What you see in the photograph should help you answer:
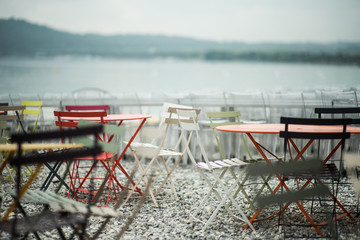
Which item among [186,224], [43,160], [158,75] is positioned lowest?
[158,75]

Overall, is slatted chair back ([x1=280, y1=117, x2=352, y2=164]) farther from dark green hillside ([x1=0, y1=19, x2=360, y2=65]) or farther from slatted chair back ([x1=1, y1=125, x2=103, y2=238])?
dark green hillside ([x1=0, y1=19, x2=360, y2=65])

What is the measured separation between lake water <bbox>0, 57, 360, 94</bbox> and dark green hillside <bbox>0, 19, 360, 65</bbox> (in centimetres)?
36

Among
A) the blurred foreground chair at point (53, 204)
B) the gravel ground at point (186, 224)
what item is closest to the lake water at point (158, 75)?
the gravel ground at point (186, 224)

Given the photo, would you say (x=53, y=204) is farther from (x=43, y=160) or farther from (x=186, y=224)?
(x=186, y=224)

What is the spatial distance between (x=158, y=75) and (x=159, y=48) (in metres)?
5.44

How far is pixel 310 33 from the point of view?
15.6 meters

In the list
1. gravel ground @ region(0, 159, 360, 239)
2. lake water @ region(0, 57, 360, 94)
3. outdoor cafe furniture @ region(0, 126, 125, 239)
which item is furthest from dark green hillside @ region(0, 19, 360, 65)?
outdoor cafe furniture @ region(0, 126, 125, 239)

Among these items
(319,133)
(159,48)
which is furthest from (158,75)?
(319,133)

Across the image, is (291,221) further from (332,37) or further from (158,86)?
(158,86)

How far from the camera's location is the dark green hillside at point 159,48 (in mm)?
14312

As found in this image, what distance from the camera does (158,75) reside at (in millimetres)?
24359

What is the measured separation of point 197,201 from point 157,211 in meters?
0.48

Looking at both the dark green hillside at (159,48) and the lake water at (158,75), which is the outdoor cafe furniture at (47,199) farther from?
the dark green hillside at (159,48)

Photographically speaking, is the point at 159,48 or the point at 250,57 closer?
the point at 250,57
